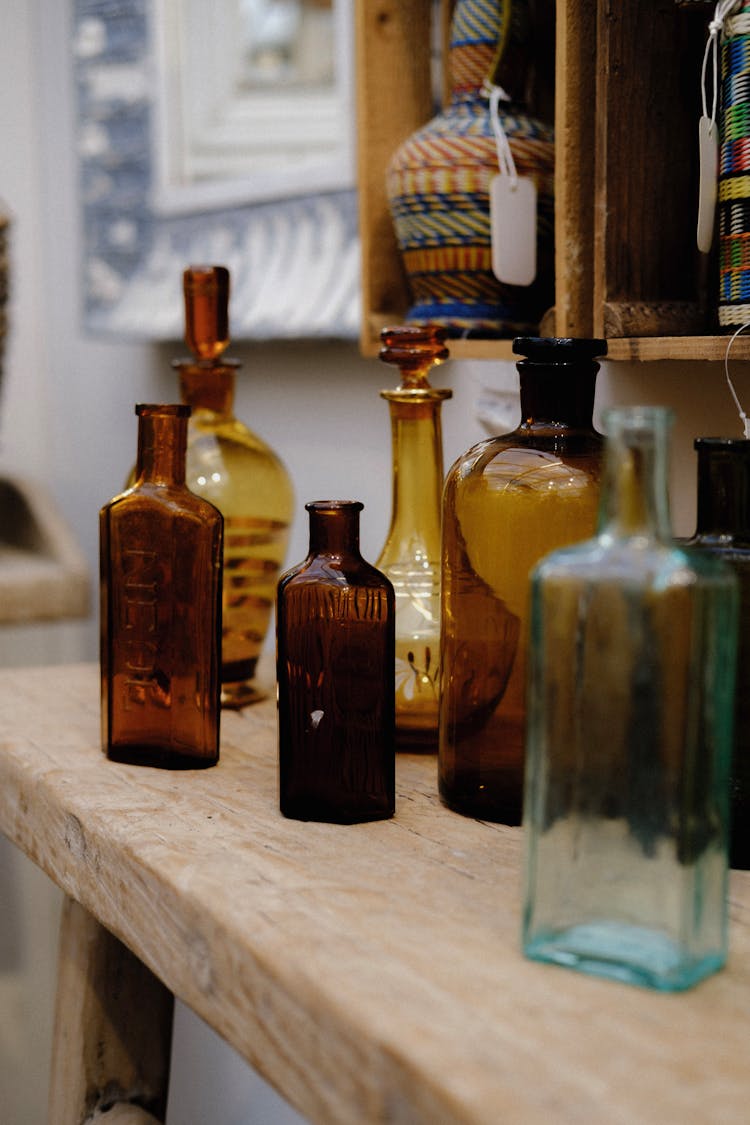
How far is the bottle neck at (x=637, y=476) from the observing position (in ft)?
1.53

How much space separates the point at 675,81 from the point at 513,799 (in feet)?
1.33

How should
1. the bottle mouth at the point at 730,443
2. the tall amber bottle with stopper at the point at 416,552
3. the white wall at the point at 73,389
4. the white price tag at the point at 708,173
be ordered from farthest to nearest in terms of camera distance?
the white wall at the point at 73,389 < the tall amber bottle with stopper at the point at 416,552 < the white price tag at the point at 708,173 < the bottle mouth at the point at 730,443

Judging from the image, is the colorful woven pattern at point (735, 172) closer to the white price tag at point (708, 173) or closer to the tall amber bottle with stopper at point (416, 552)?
the white price tag at point (708, 173)

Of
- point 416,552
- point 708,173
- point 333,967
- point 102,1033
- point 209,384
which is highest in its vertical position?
point 708,173

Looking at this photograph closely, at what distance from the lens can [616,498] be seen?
18.9 inches

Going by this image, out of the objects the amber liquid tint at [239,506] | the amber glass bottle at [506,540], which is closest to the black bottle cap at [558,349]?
the amber glass bottle at [506,540]

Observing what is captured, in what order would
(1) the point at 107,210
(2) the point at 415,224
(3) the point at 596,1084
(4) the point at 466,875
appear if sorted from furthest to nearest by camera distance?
(1) the point at 107,210
(2) the point at 415,224
(4) the point at 466,875
(3) the point at 596,1084

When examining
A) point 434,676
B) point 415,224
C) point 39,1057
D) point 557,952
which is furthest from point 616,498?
point 39,1057

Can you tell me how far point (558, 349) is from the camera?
2.16ft

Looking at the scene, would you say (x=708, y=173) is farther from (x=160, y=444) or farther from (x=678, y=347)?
(x=160, y=444)

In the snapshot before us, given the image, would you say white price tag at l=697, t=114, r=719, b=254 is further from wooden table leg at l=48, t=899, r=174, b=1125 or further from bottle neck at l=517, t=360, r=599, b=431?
wooden table leg at l=48, t=899, r=174, b=1125

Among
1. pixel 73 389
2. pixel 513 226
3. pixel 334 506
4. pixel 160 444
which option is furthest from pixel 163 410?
pixel 73 389

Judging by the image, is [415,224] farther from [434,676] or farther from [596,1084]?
[596,1084]

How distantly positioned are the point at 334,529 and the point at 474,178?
0.32 metres
